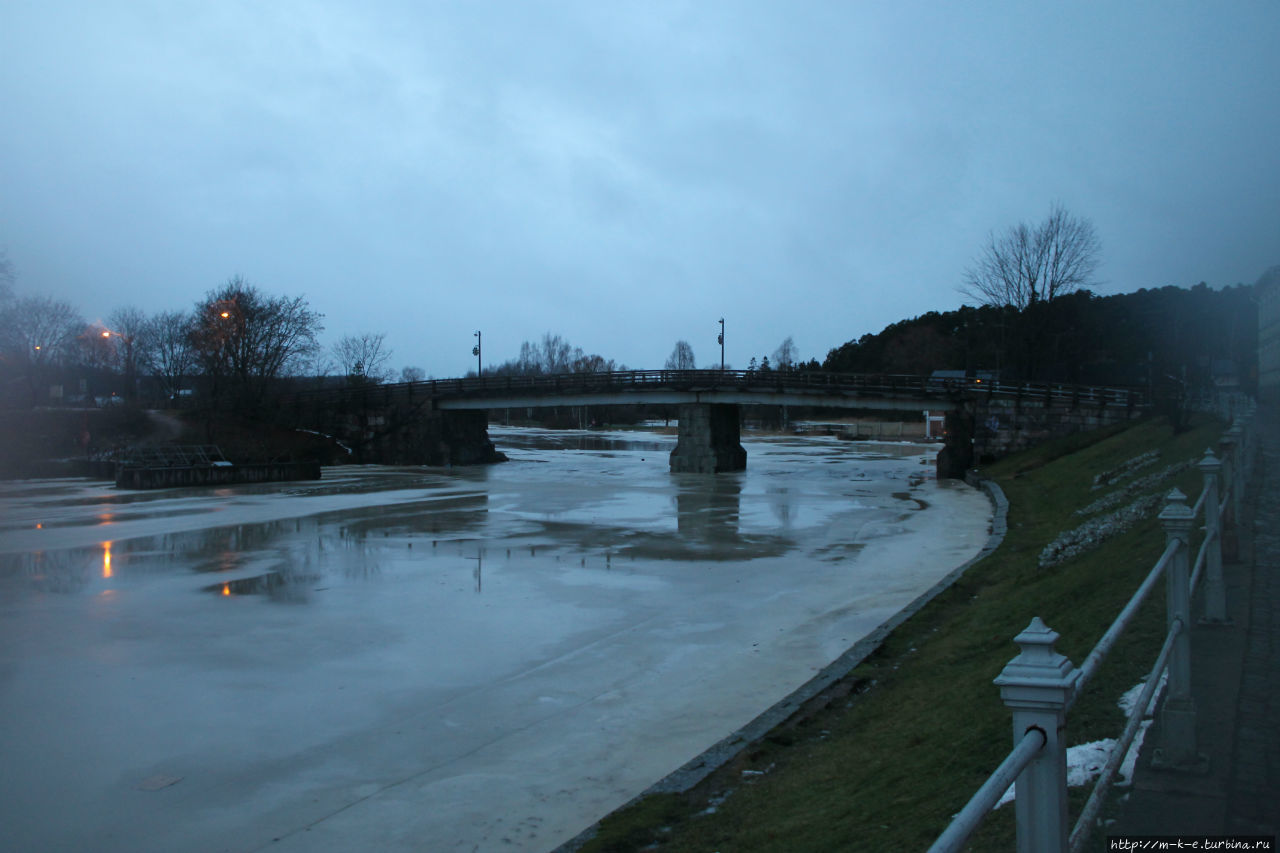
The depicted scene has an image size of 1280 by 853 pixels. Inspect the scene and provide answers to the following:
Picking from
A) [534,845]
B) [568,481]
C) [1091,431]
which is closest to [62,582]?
[534,845]

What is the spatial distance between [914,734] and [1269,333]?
49239 millimetres

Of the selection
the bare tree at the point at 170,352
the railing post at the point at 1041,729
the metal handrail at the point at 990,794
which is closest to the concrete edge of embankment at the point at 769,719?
the railing post at the point at 1041,729

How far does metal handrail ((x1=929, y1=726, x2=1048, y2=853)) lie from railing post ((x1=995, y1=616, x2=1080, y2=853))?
0.15ft

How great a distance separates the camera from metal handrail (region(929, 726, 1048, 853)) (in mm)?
2359

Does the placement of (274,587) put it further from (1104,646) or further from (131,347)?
(131,347)

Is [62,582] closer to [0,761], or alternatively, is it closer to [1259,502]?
[0,761]

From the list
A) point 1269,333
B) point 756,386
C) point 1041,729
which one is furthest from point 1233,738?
point 1269,333

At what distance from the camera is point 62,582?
18.8 metres

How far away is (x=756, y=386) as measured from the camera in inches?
2105

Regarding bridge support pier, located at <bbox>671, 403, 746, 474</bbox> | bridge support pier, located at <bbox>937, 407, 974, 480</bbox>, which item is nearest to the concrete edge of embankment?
bridge support pier, located at <bbox>937, 407, 974, 480</bbox>

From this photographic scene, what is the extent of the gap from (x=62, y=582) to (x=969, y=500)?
99.5 feet

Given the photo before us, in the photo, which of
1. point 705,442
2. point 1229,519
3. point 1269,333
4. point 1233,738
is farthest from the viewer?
point 705,442

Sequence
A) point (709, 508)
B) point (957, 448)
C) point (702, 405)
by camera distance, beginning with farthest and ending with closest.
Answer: point (702, 405), point (957, 448), point (709, 508)

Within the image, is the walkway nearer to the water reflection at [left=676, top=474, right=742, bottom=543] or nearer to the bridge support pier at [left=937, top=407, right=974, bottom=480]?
the water reflection at [left=676, top=474, right=742, bottom=543]
